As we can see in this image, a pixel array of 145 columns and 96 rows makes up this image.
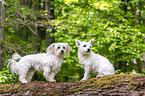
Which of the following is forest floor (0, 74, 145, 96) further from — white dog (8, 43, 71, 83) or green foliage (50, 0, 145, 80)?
green foliage (50, 0, 145, 80)

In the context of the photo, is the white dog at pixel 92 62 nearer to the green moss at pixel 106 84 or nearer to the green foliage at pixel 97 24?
the green moss at pixel 106 84

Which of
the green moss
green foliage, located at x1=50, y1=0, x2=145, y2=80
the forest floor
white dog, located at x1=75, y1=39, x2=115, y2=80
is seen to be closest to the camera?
the forest floor

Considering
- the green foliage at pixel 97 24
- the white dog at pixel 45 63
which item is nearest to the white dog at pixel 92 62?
the white dog at pixel 45 63

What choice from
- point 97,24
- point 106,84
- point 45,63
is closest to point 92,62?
point 106,84

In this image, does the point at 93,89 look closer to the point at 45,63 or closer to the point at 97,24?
the point at 45,63

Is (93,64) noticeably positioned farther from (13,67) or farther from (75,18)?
(75,18)

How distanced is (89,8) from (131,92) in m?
6.97

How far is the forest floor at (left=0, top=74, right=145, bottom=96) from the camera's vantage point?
313cm

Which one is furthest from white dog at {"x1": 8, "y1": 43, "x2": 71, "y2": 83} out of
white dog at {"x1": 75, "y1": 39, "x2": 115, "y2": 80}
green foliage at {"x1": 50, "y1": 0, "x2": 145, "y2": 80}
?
green foliage at {"x1": 50, "y1": 0, "x2": 145, "y2": 80}

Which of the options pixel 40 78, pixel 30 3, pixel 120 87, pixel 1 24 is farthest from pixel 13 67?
pixel 30 3

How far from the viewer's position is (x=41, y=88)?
150 inches

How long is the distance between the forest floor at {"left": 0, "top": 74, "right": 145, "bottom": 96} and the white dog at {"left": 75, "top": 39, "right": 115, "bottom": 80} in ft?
1.93

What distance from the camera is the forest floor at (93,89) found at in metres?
3.13

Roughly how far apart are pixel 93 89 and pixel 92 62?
1223 mm
